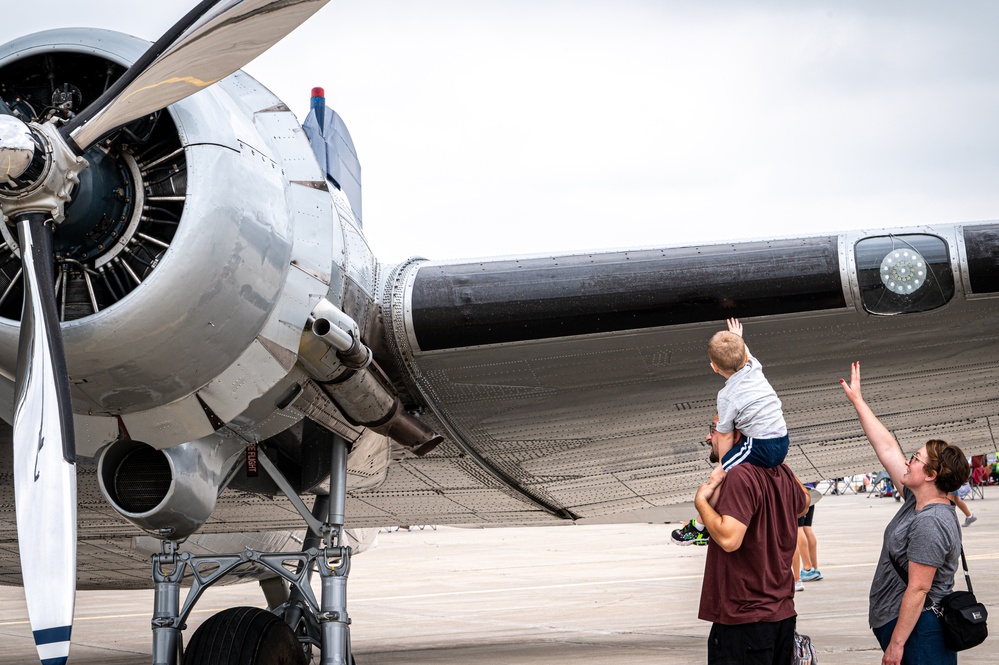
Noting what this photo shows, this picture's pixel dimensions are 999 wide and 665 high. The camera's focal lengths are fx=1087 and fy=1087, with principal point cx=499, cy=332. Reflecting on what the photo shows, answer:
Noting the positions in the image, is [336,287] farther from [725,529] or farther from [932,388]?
[932,388]

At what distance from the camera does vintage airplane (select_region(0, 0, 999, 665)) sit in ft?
15.6

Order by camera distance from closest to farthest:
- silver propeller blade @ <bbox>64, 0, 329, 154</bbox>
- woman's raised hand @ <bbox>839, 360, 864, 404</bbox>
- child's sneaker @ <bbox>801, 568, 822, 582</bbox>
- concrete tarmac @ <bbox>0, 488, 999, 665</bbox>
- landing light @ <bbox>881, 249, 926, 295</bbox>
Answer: silver propeller blade @ <bbox>64, 0, 329, 154</bbox>, woman's raised hand @ <bbox>839, 360, 864, 404</bbox>, landing light @ <bbox>881, 249, 926, 295</bbox>, concrete tarmac @ <bbox>0, 488, 999, 665</bbox>, child's sneaker @ <bbox>801, 568, 822, 582</bbox>

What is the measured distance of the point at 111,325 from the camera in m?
4.81

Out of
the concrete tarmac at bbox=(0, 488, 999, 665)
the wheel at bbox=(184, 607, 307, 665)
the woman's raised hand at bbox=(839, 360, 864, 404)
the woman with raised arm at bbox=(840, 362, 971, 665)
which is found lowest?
the concrete tarmac at bbox=(0, 488, 999, 665)

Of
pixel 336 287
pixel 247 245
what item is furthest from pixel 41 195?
pixel 336 287

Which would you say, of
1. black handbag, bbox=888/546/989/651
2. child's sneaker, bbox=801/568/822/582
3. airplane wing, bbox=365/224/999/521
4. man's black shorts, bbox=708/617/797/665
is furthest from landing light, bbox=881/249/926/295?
child's sneaker, bbox=801/568/822/582

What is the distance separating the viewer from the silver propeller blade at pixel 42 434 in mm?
4375

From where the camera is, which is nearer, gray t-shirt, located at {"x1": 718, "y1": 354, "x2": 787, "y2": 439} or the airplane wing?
gray t-shirt, located at {"x1": 718, "y1": 354, "x2": 787, "y2": 439}

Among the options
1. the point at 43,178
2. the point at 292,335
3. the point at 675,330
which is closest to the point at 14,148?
the point at 43,178

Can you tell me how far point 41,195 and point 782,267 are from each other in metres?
3.86

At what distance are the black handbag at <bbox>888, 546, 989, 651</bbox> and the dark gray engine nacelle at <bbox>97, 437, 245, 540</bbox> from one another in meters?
3.53

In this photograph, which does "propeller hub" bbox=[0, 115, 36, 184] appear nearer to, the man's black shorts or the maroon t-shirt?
the maroon t-shirt

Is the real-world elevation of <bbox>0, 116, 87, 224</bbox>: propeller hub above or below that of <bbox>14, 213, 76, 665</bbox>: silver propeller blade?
above

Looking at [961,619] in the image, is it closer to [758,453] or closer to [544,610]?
[758,453]
